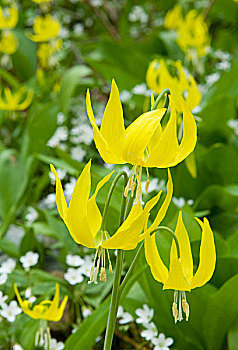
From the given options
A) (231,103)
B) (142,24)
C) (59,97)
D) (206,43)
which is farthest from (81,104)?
(142,24)

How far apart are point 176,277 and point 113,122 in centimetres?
30

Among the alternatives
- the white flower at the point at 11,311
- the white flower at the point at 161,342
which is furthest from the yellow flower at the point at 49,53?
the white flower at the point at 161,342

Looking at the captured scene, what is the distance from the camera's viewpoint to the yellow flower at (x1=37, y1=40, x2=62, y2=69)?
10.4ft

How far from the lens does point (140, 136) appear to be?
2.77 ft

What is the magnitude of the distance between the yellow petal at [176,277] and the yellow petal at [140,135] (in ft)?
0.64

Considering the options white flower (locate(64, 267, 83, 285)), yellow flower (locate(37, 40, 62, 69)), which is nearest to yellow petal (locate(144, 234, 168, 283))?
white flower (locate(64, 267, 83, 285))

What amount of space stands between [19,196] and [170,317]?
3.03 ft

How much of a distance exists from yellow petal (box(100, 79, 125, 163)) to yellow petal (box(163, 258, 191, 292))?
0.22 m

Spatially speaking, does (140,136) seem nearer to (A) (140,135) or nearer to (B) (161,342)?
(A) (140,135)

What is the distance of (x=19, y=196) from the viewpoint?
2146 mm

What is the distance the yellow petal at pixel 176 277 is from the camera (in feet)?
2.98

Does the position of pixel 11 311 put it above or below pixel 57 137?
above

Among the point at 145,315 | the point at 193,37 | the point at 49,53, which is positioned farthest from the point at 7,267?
the point at 49,53

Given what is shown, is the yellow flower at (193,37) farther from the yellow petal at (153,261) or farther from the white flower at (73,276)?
the yellow petal at (153,261)
